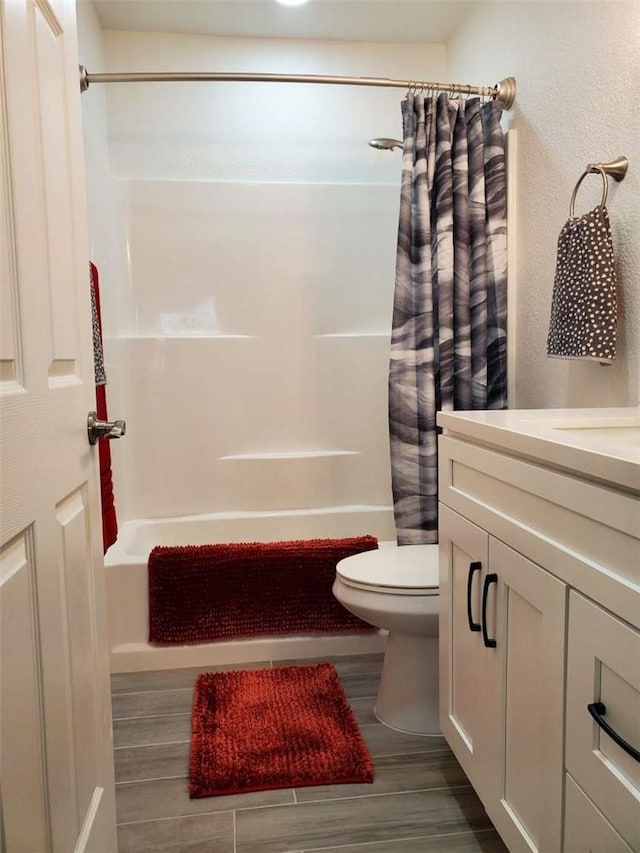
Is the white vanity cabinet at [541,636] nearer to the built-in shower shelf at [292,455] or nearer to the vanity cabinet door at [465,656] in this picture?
the vanity cabinet door at [465,656]

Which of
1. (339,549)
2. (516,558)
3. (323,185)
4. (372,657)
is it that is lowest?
(372,657)

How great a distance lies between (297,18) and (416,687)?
255cm

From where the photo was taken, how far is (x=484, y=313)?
2139 millimetres

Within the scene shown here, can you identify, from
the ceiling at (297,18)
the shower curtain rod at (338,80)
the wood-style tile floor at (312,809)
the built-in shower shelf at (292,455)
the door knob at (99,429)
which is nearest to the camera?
the door knob at (99,429)

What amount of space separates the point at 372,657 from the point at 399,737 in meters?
0.50

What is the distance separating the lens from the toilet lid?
5.76 ft

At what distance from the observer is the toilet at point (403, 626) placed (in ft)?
5.72

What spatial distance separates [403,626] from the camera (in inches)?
69.5

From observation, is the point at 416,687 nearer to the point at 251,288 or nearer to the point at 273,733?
the point at 273,733

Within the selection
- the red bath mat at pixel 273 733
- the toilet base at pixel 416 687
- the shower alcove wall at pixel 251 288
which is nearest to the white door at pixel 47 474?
the red bath mat at pixel 273 733

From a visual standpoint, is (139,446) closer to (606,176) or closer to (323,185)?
(323,185)

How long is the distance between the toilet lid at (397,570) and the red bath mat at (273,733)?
0.42m

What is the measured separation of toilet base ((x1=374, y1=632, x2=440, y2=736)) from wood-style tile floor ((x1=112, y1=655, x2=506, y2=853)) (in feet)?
0.12

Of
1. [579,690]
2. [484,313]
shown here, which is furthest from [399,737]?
[484,313]
